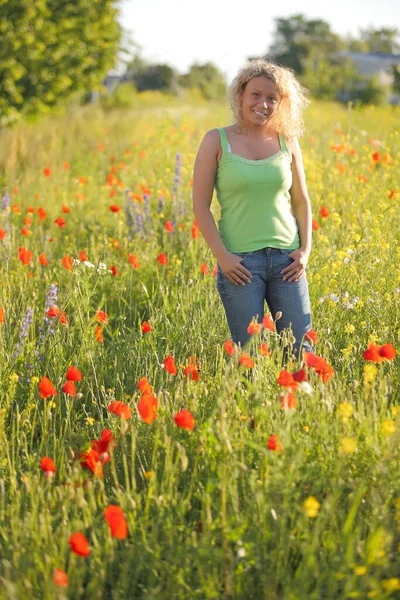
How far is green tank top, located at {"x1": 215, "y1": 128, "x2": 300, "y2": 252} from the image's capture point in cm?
292

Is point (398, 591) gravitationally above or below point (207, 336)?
below

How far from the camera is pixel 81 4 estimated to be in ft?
45.7

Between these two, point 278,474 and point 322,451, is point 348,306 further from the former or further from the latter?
point 278,474

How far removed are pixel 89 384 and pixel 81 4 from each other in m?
12.6

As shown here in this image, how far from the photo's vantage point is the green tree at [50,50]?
1130cm

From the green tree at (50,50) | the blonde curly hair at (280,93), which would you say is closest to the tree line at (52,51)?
the green tree at (50,50)

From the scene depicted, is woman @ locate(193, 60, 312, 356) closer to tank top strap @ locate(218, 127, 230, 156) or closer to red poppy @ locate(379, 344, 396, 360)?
tank top strap @ locate(218, 127, 230, 156)

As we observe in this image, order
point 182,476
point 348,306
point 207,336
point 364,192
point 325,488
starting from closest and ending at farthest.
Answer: point 325,488, point 182,476, point 348,306, point 207,336, point 364,192

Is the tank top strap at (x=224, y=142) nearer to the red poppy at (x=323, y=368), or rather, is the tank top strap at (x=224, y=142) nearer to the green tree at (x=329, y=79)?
the red poppy at (x=323, y=368)

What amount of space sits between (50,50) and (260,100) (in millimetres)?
11652

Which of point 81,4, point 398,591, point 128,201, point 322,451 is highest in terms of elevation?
point 81,4

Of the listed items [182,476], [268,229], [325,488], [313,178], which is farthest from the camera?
[313,178]

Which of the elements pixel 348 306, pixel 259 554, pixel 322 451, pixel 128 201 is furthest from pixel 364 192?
pixel 259 554

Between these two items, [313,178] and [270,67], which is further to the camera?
[313,178]
